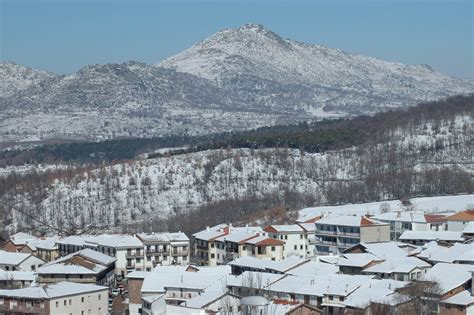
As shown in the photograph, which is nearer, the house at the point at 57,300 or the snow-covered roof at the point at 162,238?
the house at the point at 57,300

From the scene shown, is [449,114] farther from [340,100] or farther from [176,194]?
[340,100]

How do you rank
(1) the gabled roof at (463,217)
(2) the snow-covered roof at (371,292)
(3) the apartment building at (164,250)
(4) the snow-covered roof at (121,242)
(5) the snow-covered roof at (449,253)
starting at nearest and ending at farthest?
1. (2) the snow-covered roof at (371,292)
2. (5) the snow-covered roof at (449,253)
3. (4) the snow-covered roof at (121,242)
4. (1) the gabled roof at (463,217)
5. (3) the apartment building at (164,250)

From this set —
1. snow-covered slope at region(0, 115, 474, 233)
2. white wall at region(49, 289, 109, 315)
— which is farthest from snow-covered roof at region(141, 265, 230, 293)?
snow-covered slope at region(0, 115, 474, 233)

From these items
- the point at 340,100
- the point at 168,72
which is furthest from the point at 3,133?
the point at 340,100

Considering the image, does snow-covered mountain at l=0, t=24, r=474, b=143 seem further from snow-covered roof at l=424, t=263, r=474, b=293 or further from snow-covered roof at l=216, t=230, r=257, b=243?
snow-covered roof at l=424, t=263, r=474, b=293

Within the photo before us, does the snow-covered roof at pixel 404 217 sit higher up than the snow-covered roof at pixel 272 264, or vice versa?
the snow-covered roof at pixel 404 217

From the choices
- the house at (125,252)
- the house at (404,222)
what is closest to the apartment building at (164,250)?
the house at (125,252)

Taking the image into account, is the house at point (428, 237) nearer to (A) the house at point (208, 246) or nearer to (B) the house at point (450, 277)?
(B) the house at point (450, 277)

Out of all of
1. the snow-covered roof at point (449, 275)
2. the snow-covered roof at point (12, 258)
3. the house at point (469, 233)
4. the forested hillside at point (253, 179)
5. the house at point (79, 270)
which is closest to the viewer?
the snow-covered roof at point (449, 275)
